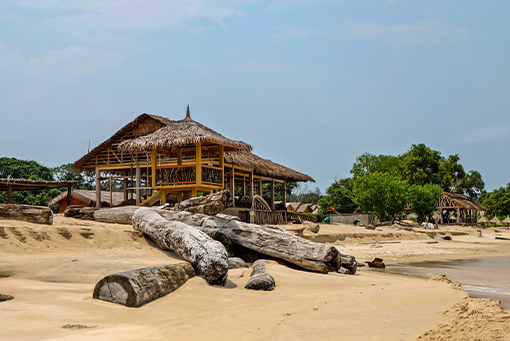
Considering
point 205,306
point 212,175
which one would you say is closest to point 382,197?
point 212,175

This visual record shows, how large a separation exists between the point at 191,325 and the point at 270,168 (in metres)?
20.7

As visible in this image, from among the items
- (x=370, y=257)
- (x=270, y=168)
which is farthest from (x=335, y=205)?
(x=370, y=257)

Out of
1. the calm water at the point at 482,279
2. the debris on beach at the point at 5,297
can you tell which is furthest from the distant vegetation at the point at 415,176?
the debris on beach at the point at 5,297

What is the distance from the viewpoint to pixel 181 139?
14414 millimetres

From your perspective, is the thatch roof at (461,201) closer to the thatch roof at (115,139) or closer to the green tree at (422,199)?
the green tree at (422,199)

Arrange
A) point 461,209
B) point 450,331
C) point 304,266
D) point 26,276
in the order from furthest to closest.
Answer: point 461,209 < point 304,266 < point 26,276 < point 450,331

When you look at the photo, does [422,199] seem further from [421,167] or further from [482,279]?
[482,279]

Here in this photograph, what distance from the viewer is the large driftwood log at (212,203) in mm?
9337

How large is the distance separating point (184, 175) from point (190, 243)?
8.44m

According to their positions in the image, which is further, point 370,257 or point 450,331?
point 370,257

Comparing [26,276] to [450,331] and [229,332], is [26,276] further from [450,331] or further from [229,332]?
[450,331]

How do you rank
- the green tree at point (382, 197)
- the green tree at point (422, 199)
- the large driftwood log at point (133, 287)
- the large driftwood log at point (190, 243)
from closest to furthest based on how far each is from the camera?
the large driftwood log at point (133, 287), the large driftwood log at point (190, 243), the green tree at point (382, 197), the green tree at point (422, 199)

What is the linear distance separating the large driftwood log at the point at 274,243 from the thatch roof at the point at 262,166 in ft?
38.2

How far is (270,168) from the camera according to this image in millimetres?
24469
